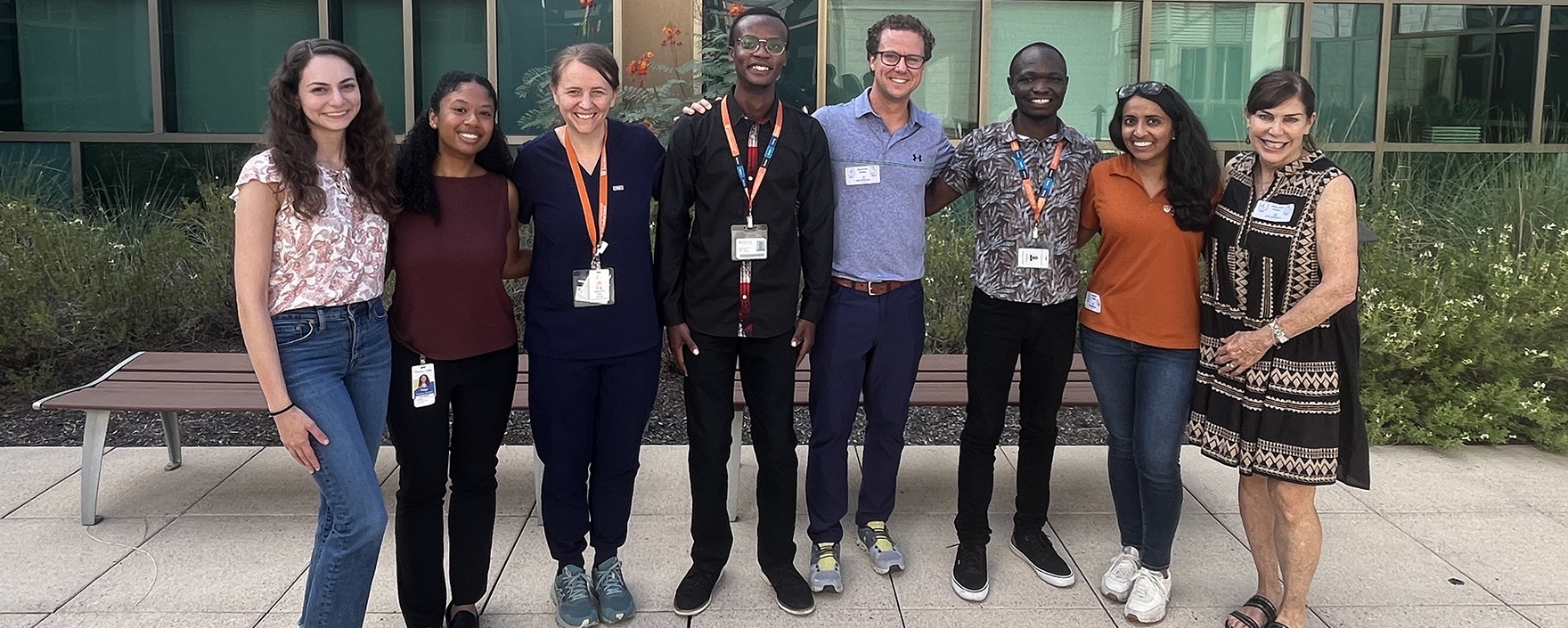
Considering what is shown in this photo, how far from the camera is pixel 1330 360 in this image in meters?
3.25

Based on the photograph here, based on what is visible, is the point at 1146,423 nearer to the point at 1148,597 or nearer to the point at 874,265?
the point at 1148,597

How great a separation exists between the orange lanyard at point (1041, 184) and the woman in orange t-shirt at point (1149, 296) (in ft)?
0.45

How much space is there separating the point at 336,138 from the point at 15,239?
5255 millimetres

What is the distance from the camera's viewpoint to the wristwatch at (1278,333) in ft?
10.5

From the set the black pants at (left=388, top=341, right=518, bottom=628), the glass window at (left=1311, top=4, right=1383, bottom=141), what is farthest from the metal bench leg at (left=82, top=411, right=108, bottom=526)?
the glass window at (left=1311, top=4, right=1383, bottom=141)

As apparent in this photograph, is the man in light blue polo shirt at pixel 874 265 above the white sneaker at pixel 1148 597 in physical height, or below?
above

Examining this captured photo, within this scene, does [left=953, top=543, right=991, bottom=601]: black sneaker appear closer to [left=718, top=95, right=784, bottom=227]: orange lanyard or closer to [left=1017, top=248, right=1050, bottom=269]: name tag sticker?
[left=1017, top=248, right=1050, bottom=269]: name tag sticker

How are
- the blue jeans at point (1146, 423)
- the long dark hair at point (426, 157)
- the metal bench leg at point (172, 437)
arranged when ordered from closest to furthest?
the long dark hair at point (426, 157)
the blue jeans at point (1146, 423)
the metal bench leg at point (172, 437)

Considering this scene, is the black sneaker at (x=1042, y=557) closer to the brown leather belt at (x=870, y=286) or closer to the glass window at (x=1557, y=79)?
the brown leather belt at (x=870, y=286)

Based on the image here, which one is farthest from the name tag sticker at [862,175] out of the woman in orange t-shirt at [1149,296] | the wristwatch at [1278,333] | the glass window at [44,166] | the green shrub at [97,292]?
the glass window at [44,166]

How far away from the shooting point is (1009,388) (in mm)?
3949

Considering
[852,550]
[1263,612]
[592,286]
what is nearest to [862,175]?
[592,286]

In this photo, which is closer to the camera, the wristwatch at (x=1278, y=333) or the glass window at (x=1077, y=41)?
the wristwatch at (x=1278, y=333)

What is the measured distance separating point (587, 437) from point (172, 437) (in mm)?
2765
